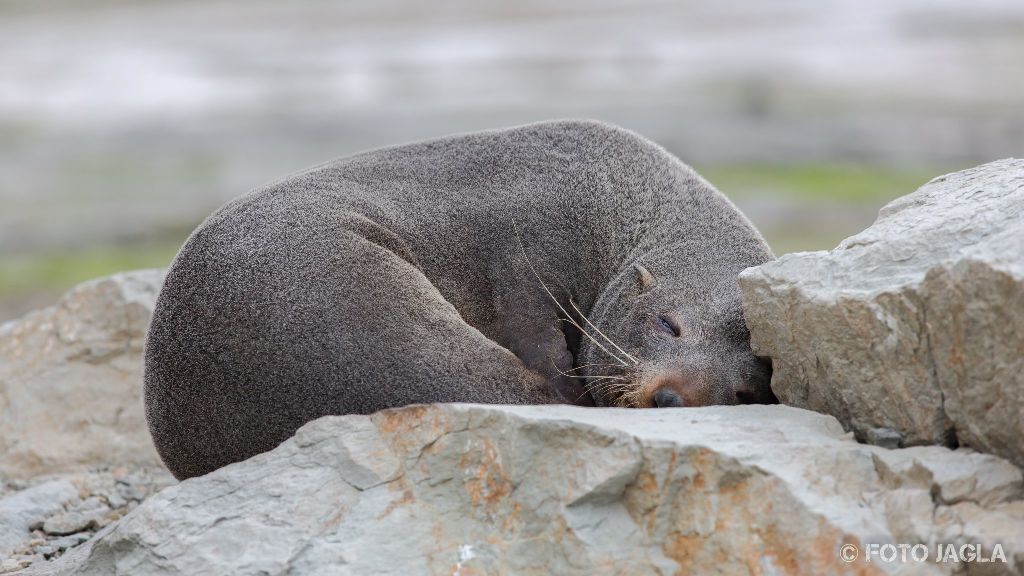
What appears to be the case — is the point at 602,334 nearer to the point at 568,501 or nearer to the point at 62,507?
the point at 568,501

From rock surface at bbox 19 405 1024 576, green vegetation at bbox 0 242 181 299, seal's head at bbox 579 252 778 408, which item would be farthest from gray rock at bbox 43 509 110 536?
green vegetation at bbox 0 242 181 299

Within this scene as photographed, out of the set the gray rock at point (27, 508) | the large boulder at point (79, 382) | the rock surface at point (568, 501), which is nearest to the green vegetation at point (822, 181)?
the large boulder at point (79, 382)

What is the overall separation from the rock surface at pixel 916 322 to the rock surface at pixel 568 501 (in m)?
0.14

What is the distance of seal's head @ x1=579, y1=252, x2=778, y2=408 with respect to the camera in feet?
17.0

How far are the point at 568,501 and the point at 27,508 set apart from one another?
307 centimetres

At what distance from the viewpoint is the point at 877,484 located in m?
3.88

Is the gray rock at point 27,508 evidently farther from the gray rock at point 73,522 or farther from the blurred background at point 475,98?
the blurred background at point 475,98

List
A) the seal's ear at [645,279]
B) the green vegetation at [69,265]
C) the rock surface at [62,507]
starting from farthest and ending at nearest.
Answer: the green vegetation at [69,265]
the seal's ear at [645,279]
the rock surface at [62,507]

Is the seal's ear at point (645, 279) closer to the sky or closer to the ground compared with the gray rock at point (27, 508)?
closer to the sky

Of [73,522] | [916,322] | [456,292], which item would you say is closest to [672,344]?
[456,292]

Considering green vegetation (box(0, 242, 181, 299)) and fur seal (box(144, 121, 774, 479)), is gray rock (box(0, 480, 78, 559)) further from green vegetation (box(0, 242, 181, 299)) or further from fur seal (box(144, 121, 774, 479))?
green vegetation (box(0, 242, 181, 299))

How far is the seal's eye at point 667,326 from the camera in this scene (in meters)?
5.48

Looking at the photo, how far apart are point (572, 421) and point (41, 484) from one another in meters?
3.39

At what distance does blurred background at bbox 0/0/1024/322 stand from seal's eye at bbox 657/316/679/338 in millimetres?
9250
